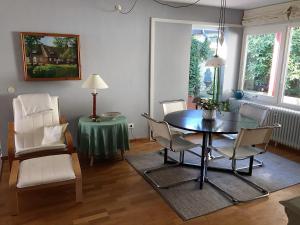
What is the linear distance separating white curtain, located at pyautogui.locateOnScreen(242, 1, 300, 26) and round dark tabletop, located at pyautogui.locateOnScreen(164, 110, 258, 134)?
2057 mm

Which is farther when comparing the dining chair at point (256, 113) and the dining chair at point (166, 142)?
the dining chair at point (256, 113)

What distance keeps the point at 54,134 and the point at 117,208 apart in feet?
4.27

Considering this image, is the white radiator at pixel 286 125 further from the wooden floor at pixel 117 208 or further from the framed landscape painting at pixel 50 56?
the framed landscape painting at pixel 50 56

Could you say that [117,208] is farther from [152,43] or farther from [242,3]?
[242,3]

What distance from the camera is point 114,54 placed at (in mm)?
3869

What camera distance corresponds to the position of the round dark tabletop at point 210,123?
8.73ft

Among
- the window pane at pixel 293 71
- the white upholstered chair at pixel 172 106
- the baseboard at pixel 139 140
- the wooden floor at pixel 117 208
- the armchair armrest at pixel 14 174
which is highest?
the window pane at pixel 293 71

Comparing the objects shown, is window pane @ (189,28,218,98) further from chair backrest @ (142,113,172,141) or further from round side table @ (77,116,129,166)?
chair backrest @ (142,113,172,141)

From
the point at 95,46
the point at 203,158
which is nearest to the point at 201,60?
the point at 95,46

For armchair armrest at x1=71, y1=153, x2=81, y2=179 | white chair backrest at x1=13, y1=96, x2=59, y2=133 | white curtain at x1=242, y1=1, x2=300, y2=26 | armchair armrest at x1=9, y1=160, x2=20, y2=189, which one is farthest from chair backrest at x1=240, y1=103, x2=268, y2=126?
armchair armrest at x1=9, y1=160, x2=20, y2=189

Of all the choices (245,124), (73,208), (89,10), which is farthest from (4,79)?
(245,124)

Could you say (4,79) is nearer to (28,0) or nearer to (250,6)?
(28,0)

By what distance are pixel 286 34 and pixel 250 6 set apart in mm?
832

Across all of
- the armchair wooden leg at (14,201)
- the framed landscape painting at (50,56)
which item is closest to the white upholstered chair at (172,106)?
the framed landscape painting at (50,56)
